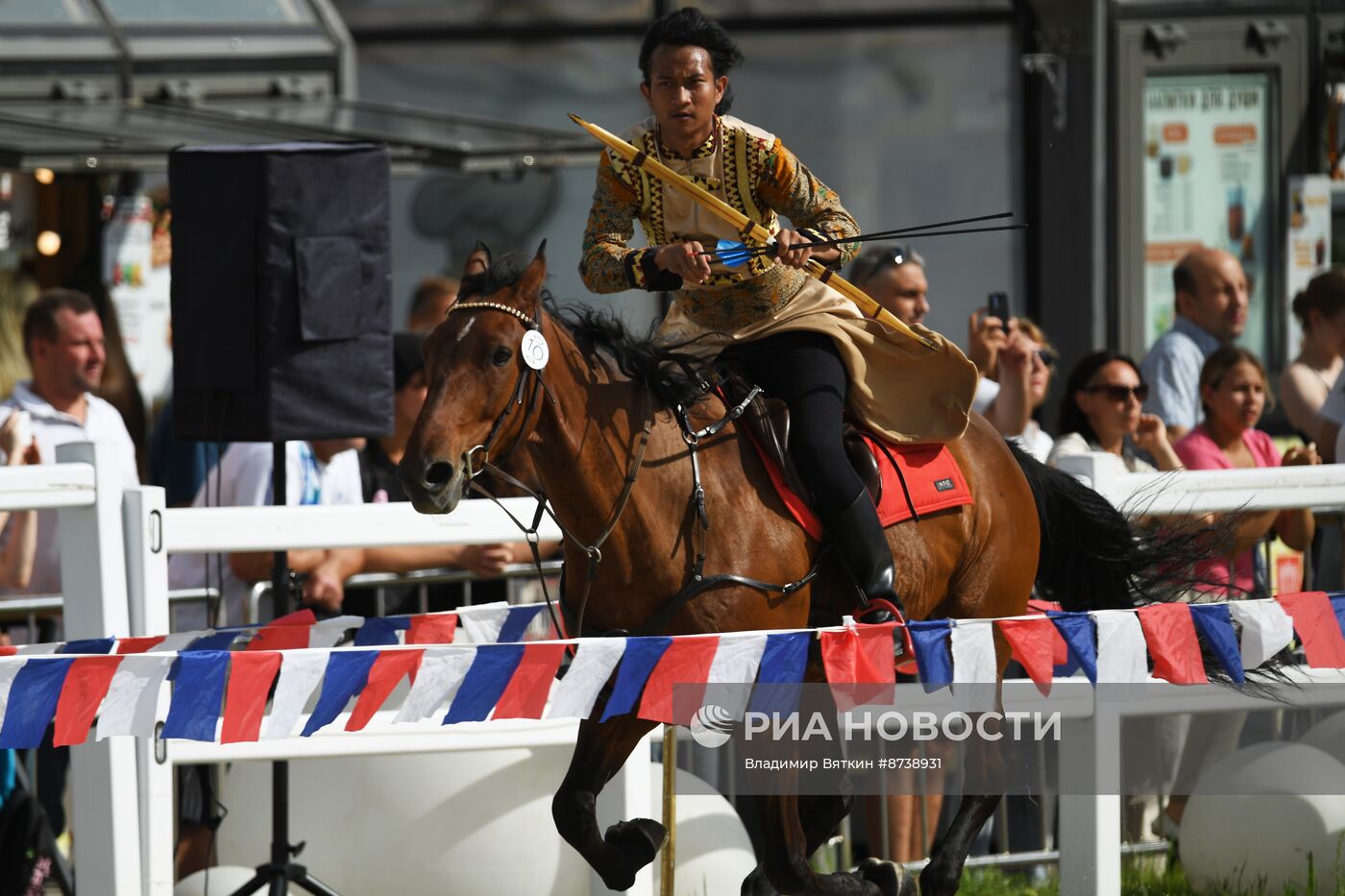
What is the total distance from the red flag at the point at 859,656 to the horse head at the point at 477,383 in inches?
35.4

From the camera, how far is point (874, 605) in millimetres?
4547

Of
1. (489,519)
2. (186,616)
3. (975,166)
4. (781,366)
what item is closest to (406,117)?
(975,166)

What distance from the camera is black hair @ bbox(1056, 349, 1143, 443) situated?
23.2 ft

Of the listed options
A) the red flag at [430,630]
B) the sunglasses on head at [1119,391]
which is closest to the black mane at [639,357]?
the red flag at [430,630]

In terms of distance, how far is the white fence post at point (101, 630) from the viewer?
4922mm

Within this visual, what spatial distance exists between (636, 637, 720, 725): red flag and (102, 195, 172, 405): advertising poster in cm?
697

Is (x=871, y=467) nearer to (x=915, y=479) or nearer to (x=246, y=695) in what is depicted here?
(x=915, y=479)

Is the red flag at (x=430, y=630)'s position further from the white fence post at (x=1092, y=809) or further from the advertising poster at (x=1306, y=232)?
the advertising poster at (x=1306, y=232)

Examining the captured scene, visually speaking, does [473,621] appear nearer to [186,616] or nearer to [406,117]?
[186,616]

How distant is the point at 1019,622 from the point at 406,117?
6599mm

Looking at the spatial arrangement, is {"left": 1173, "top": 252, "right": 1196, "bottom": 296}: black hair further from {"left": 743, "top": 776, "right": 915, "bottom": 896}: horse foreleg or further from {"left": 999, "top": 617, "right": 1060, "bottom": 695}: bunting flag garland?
{"left": 743, "top": 776, "right": 915, "bottom": 896}: horse foreleg

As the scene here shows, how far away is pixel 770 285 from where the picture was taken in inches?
187

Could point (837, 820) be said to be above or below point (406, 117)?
below

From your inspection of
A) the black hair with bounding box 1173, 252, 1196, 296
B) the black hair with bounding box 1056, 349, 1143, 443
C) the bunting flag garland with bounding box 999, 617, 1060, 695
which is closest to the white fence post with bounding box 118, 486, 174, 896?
the bunting flag garland with bounding box 999, 617, 1060, 695
